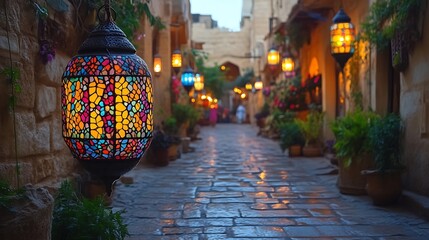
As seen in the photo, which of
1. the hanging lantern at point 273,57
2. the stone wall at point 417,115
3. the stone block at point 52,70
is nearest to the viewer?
the stone block at point 52,70

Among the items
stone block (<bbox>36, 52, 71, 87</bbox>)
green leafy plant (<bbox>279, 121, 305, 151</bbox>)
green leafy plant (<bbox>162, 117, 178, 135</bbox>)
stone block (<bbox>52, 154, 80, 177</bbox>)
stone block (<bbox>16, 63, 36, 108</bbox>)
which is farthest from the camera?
green leafy plant (<bbox>162, 117, 178, 135</bbox>)

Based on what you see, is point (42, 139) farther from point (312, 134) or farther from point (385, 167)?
point (312, 134)

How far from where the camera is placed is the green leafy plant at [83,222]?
3477mm

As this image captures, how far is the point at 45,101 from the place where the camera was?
427cm

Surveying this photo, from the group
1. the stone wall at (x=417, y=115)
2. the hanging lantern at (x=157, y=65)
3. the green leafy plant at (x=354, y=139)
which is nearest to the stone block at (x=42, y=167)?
the green leafy plant at (x=354, y=139)

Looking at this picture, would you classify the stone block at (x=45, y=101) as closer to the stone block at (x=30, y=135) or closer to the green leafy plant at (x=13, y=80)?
Result: the stone block at (x=30, y=135)

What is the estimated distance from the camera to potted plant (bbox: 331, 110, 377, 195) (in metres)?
7.10

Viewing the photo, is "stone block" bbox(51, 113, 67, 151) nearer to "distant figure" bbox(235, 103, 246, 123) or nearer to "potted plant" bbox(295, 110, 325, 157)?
"potted plant" bbox(295, 110, 325, 157)

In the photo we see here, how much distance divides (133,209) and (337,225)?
2436 mm

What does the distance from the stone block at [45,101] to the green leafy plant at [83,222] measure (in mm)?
739

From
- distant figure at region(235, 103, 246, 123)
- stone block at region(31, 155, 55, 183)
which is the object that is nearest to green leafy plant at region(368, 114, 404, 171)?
stone block at region(31, 155, 55, 183)

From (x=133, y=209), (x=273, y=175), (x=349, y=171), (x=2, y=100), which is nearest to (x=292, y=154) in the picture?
(x=273, y=175)

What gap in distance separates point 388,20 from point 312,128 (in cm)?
539

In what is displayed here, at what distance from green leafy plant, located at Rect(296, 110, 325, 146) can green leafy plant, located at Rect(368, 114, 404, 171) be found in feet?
Answer: 17.7
